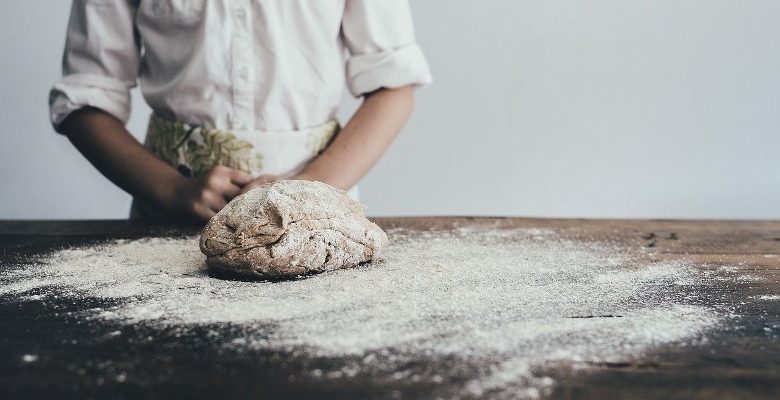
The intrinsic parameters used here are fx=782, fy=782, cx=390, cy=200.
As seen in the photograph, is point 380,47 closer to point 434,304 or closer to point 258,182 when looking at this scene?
point 258,182

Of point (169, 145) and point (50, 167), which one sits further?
point (50, 167)

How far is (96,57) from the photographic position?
4.50 ft

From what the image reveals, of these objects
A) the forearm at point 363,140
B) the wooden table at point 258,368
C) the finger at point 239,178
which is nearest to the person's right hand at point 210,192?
the finger at point 239,178

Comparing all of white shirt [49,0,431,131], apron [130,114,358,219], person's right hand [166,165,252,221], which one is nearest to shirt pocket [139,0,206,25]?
white shirt [49,0,431,131]

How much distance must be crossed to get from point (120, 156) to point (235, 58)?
0.82 ft

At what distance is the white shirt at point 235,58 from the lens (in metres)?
1.30

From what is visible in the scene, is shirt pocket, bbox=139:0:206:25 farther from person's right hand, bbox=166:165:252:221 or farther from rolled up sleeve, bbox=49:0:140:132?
person's right hand, bbox=166:165:252:221

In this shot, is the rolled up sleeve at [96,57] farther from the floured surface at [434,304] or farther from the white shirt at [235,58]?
the floured surface at [434,304]

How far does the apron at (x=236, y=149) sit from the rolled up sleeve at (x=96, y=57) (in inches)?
4.9

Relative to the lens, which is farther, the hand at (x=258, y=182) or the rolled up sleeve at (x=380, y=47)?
the rolled up sleeve at (x=380, y=47)

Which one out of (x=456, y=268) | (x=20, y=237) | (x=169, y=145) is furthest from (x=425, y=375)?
(x=169, y=145)

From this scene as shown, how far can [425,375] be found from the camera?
55 centimetres

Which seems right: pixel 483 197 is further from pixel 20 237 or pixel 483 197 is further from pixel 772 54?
pixel 20 237

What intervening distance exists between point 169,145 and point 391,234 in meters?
0.44
